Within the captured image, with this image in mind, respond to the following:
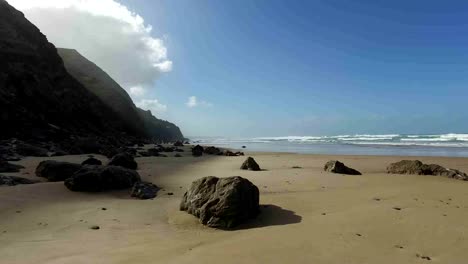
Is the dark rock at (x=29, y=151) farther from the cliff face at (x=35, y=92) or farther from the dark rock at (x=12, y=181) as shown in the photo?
the dark rock at (x=12, y=181)

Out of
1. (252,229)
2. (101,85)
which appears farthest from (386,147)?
(101,85)

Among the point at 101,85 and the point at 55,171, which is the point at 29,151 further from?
the point at 101,85

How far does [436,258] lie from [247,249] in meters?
2.37

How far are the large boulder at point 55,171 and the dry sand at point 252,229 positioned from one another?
105cm

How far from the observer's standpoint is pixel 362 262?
14.0 ft

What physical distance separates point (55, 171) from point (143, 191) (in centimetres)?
343

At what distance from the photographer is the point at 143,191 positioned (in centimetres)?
932

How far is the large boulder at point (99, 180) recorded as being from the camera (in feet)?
30.9

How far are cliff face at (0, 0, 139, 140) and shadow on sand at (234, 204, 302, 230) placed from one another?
22.2 meters

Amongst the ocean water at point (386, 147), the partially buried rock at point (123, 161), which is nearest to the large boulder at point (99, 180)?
the partially buried rock at point (123, 161)

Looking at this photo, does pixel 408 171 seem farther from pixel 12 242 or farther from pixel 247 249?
pixel 12 242

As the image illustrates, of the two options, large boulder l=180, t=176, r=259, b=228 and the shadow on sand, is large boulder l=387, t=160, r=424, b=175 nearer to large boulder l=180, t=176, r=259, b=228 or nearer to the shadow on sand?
the shadow on sand

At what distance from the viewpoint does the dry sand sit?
4.60m

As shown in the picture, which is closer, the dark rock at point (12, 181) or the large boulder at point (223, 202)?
the large boulder at point (223, 202)
